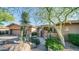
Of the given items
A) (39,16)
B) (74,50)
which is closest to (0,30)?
(39,16)

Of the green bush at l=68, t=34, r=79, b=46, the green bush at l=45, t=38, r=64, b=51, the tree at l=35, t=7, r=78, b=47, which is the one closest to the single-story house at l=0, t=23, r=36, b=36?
the tree at l=35, t=7, r=78, b=47

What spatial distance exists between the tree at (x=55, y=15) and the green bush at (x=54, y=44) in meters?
0.12

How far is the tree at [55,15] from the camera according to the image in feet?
18.5

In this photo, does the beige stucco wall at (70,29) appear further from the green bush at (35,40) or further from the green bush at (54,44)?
the green bush at (35,40)

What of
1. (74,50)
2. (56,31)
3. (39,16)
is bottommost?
(74,50)

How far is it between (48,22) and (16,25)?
837mm

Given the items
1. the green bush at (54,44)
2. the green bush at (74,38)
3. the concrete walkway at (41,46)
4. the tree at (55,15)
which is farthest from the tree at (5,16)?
the green bush at (74,38)

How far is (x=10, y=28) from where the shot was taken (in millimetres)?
5609

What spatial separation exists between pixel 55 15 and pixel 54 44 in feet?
2.50

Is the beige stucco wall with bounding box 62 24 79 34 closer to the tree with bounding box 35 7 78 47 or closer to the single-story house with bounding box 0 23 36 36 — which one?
the tree with bounding box 35 7 78 47

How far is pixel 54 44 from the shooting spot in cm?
570

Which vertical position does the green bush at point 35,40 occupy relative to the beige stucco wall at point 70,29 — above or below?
below

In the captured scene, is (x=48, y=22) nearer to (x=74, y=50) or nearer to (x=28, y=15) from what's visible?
(x=28, y=15)

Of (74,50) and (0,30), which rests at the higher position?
(0,30)
